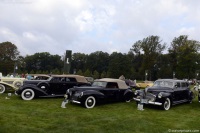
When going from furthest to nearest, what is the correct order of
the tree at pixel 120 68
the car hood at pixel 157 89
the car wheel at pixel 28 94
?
the tree at pixel 120 68 → the car wheel at pixel 28 94 → the car hood at pixel 157 89

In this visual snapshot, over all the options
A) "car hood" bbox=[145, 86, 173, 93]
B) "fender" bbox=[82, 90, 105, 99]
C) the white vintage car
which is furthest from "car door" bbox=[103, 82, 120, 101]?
the white vintage car

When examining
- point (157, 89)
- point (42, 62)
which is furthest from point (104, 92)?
point (42, 62)

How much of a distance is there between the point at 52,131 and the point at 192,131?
480 centimetres

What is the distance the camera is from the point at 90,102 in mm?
12445

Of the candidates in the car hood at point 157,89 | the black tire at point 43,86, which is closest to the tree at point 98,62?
the black tire at point 43,86

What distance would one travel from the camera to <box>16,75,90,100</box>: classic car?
561 inches

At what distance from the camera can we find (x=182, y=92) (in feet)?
47.2

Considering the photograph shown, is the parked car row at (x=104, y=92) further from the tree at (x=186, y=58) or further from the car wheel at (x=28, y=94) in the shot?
the tree at (x=186, y=58)

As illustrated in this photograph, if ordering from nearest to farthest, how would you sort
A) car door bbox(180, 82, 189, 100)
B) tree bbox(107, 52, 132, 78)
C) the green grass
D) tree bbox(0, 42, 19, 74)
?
the green grass → car door bbox(180, 82, 189, 100) → tree bbox(0, 42, 19, 74) → tree bbox(107, 52, 132, 78)

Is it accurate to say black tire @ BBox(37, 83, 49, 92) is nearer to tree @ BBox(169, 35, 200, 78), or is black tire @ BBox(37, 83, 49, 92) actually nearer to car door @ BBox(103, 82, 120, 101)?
car door @ BBox(103, 82, 120, 101)

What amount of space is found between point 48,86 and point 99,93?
12.7ft

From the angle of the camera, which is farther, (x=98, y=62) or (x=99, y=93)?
(x=98, y=62)

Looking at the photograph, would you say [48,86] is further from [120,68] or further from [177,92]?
[120,68]

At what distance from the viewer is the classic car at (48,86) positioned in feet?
46.7
